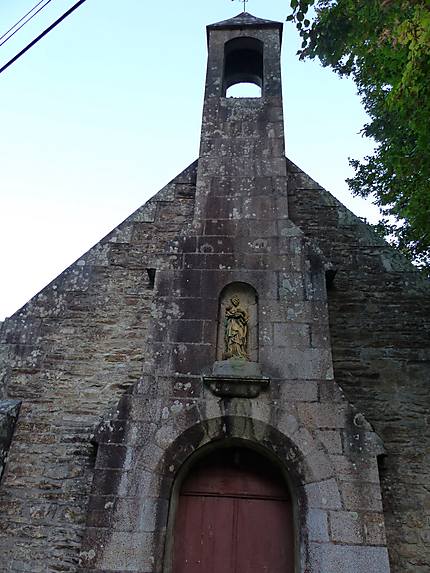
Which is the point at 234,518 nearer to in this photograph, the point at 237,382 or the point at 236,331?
the point at 237,382

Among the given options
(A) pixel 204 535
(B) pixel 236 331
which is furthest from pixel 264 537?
(B) pixel 236 331

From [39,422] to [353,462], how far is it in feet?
13.0

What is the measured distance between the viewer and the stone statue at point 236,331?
5.42 m

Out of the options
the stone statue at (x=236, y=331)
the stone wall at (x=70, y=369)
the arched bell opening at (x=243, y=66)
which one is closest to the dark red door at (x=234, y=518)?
the stone statue at (x=236, y=331)

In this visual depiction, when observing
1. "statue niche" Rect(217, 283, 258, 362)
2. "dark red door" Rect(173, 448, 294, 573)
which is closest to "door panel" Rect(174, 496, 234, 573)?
"dark red door" Rect(173, 448, 294, 573)

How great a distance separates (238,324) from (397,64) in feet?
11.4

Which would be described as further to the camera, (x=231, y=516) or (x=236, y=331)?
(x=236, y=331)

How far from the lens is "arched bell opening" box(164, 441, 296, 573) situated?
485 centimetres

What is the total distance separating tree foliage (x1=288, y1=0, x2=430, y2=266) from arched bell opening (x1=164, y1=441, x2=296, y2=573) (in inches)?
145

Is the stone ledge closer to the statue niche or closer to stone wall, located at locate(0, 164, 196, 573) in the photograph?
the statue niche

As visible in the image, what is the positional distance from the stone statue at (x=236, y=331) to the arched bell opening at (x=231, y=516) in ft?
3.13

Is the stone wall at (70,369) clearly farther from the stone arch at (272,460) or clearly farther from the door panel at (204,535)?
the door panel at (204,535)

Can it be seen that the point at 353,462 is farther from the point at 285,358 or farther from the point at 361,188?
the point at 361,188

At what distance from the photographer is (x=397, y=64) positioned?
18.4 feet
